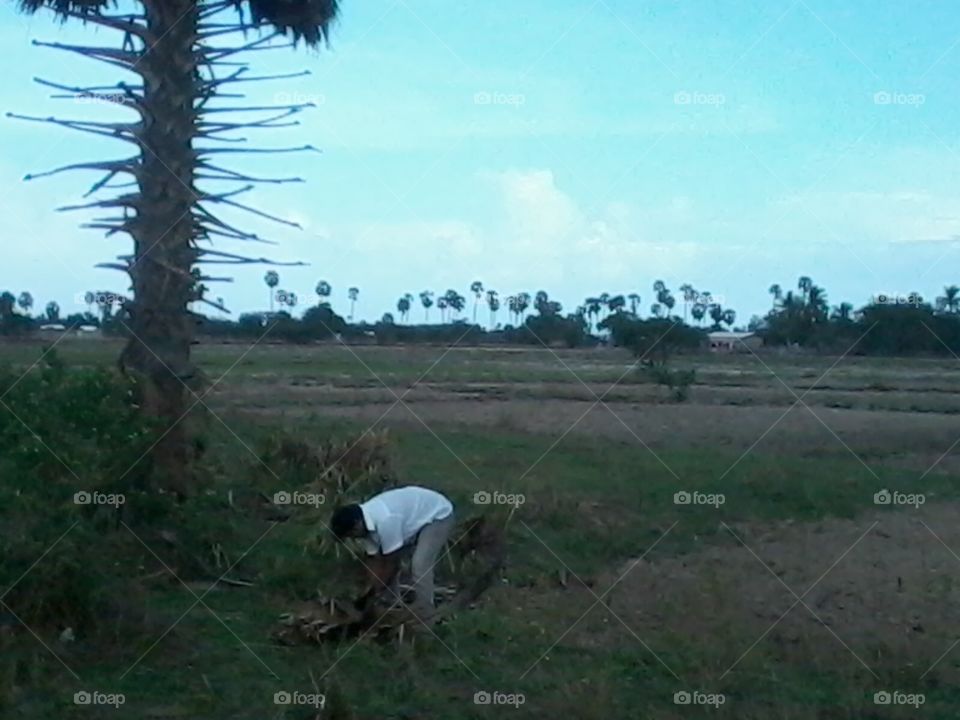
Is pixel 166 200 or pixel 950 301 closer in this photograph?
pixel 166 200

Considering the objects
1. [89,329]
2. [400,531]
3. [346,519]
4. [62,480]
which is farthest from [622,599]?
[89,329]

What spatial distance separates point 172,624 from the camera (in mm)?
8570

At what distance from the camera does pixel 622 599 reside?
10.1 metres

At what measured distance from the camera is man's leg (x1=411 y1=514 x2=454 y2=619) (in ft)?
29.3

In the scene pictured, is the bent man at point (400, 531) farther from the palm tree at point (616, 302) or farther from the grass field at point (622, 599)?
the palm tree at point (616, 302)

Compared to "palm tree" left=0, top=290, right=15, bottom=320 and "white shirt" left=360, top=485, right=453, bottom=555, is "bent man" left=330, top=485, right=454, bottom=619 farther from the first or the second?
"palm tree" left=0, top=290, right=15, bottom=320

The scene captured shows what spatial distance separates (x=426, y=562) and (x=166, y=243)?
4.14 m

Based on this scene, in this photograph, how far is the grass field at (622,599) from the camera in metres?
7.39

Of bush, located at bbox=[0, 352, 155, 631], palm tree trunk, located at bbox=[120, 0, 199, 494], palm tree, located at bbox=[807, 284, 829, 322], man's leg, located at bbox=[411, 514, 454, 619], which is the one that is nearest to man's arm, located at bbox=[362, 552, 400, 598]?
man's leg, located at bbox=[411, 514, 454, 619]

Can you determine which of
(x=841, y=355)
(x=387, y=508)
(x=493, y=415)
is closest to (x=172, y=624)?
(x=387, y=508)

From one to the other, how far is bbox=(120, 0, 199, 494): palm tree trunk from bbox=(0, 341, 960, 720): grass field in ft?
4.38

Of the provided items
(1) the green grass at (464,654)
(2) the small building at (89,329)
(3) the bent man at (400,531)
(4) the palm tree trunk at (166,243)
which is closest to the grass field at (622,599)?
(1) the green grass at (464,654)

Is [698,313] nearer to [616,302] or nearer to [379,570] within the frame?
[616,302]

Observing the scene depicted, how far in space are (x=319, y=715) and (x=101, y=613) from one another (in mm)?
2170
